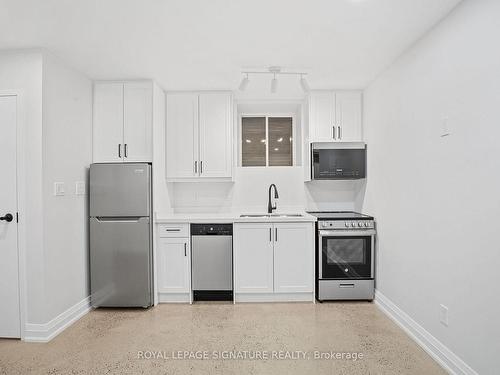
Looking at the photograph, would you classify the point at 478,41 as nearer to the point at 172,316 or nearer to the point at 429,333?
the point at 429,333

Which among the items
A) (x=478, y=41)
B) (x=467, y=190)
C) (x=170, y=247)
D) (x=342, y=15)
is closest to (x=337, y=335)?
(x=467, y=190)

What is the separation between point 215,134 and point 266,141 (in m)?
0.84

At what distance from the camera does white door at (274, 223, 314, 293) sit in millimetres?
3271

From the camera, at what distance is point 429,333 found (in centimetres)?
227

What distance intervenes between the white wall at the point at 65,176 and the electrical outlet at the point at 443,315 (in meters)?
3.25

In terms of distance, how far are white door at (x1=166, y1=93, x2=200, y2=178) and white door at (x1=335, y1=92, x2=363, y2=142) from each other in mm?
1824

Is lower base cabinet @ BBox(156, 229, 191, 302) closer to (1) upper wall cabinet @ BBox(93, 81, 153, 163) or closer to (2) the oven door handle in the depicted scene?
(1) upper wall cabinet @ BBox(93, 81, 153, 163)

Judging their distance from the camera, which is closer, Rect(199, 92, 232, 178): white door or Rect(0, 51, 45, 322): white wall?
Rect(0, 51, 45, 322): white wall

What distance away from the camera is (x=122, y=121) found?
3.27 metres

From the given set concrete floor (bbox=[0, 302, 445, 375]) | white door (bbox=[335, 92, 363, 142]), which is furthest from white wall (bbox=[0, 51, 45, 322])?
white door (bbox=[335, 92, 363, 142])

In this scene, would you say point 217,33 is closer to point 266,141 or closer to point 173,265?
point 266,141

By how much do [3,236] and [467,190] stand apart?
3694 mm

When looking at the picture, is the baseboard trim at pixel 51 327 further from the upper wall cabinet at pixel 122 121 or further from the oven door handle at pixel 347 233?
the oven door handle at pixel 347 233

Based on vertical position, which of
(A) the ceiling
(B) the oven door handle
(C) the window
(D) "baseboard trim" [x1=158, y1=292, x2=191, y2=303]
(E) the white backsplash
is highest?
(A) the ceiling
